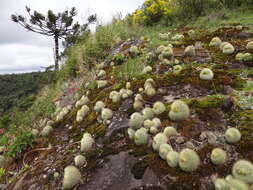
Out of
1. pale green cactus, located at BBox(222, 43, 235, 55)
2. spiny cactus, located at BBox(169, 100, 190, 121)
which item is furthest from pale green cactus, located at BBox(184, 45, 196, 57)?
spiny cactus, located at BBox(169, 100, 190, 121)

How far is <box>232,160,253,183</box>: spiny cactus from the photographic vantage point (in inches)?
50.5

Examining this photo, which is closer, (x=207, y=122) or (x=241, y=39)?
(x=207, y=122)

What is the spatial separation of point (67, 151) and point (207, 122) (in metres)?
2.08

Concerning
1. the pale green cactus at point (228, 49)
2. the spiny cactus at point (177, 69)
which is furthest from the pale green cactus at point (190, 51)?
the spiny cactus at point (177, 69)

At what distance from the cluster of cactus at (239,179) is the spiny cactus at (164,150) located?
50cm

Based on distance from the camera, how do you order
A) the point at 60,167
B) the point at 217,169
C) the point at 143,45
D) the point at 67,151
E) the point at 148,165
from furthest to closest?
the point at 143,45, the point at 67,151, the point at 60,167, the point at 148,165, the point at 217,169

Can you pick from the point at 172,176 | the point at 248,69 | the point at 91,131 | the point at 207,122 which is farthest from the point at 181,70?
the point at 172,176

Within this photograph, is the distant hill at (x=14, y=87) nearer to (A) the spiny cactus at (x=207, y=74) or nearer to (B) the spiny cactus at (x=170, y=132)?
(A) the spiny cactus at (x=207, y=74)

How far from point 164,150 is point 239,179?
64 cm

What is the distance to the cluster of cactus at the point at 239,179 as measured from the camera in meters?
1.21

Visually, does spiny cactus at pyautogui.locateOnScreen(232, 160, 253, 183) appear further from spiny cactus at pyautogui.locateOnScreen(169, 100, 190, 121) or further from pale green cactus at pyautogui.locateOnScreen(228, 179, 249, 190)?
spiny cactus at pyautogui.locateOnScreen(169, 100, 190, 121)

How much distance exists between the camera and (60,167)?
2.28 meters

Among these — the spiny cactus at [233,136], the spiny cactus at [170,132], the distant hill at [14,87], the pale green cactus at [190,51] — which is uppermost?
the pale green cactus at [190,51]

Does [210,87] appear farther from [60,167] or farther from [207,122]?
[60,167]
